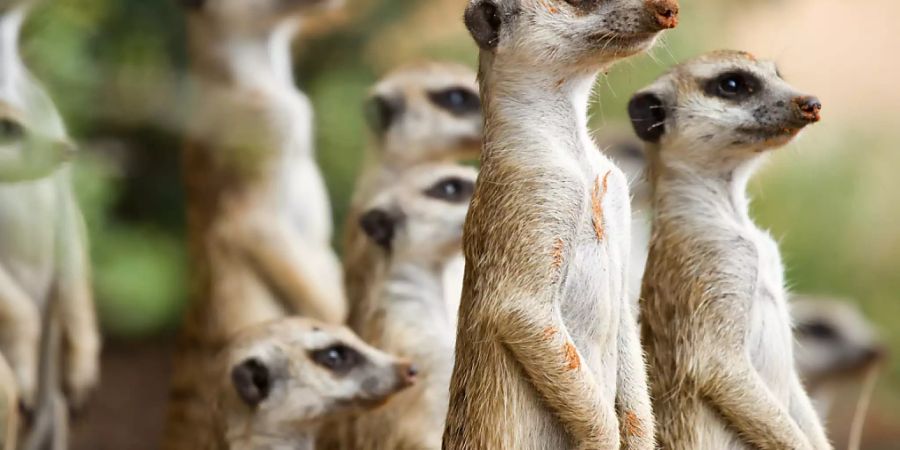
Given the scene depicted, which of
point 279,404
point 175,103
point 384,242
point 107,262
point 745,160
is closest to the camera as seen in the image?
point 745,160

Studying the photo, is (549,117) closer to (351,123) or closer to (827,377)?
(827,377)

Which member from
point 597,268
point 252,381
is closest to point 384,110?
point 252,381

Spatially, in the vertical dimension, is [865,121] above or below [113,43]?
above

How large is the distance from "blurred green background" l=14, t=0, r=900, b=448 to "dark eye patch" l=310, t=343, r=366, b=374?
1.77 m

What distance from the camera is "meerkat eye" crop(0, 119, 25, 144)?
134 inches

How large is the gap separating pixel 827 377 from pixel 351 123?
2502 mm

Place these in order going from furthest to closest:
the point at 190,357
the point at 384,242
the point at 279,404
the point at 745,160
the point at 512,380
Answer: the point at 190,357
the point at 384,242
the point at 279,404
the point at 745,160
the point at 512,380

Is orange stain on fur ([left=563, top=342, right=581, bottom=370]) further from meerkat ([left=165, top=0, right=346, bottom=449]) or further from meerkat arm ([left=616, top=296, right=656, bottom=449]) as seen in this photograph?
meerkat ([left=165, top=0, right=346, bottom=449])

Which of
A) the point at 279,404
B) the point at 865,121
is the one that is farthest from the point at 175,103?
the point at 865,121

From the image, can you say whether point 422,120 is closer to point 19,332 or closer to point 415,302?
point 415,302

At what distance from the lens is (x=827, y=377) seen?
4.58m

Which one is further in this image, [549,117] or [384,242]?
[384,242]

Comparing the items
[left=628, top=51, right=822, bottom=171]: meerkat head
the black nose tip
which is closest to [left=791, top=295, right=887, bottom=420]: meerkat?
the black nose tip

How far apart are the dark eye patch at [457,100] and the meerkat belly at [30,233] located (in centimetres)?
134
